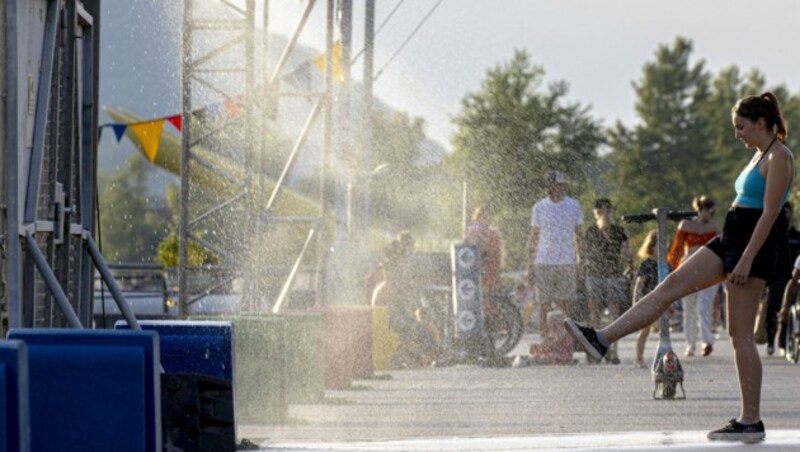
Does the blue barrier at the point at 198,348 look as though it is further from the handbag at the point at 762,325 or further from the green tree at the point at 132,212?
the green tree at the point at 132,212

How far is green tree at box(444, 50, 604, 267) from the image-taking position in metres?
45.6

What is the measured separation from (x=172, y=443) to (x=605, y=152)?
117m

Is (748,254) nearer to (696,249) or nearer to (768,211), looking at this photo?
(768,211)

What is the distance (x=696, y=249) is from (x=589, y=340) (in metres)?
12.2

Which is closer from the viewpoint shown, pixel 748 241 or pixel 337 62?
pixel 748 241

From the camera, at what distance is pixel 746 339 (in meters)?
11.4

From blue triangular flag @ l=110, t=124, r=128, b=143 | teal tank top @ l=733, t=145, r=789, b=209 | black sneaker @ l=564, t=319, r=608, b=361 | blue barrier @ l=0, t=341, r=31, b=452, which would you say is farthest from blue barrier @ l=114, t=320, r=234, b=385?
blue triangular flag @ l=110, t=124, r=128, b=143

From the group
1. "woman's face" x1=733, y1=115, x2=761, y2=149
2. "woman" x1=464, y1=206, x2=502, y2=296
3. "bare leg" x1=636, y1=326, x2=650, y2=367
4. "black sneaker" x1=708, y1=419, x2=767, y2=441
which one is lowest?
"black sneaker" x1=708, y1=419, x2=767, y2=441

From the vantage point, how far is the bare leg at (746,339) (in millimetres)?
11320

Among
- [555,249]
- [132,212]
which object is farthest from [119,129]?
[132,212]

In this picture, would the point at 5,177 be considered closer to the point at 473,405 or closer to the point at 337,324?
the point at 473,405

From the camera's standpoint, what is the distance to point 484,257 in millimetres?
24797

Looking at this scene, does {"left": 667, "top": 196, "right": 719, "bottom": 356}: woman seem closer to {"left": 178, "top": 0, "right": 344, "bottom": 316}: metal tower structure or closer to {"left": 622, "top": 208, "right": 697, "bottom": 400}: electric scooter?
{"left": 178, "top": 0, "right": 344, "bottom": 316}: metal tower structure

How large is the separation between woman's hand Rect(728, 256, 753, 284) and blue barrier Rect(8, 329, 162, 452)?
3.79 meters
